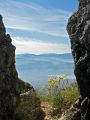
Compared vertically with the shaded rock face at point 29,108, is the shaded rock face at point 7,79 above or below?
above

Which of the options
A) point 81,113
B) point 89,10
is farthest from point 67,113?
point 89,10

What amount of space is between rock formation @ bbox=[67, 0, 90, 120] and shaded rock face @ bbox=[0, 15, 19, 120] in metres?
1.86

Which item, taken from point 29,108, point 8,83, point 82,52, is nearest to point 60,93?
point 29,108

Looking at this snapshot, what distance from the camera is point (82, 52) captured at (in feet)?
48.5

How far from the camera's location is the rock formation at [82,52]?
14344mm

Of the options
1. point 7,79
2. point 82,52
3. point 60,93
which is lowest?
point 60,93

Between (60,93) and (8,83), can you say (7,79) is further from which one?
(60,93)

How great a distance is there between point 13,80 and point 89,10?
2.85 meters

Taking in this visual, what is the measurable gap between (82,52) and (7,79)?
2.32 metres

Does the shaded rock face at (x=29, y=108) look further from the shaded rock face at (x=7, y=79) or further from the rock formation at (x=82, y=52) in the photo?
the rock formation at (x=82, y=52)

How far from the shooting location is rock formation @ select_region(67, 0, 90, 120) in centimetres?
1434

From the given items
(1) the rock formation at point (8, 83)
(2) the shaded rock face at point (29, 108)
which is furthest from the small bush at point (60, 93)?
(1) the rock formation at point (8, 83)

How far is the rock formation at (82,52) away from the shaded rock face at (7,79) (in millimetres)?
1856

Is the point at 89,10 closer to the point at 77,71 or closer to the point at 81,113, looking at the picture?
the point at 77,71
